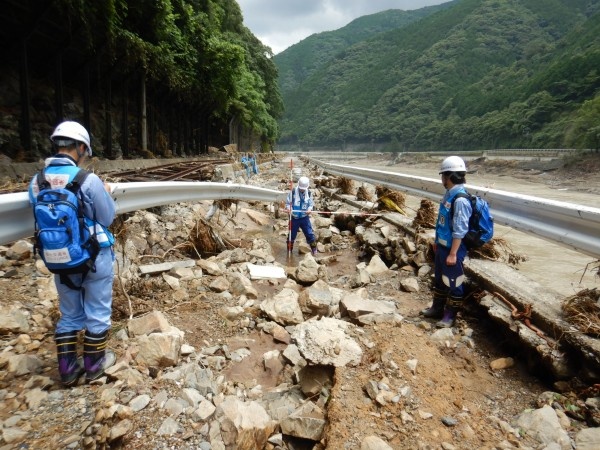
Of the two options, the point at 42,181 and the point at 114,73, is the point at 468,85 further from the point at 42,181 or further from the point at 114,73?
the point at 42,181

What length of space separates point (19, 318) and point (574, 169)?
36209 mm

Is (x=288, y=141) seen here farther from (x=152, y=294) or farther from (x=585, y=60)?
(x=152, y=294)

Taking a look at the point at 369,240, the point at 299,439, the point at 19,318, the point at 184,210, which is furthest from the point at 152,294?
the point at 369,240

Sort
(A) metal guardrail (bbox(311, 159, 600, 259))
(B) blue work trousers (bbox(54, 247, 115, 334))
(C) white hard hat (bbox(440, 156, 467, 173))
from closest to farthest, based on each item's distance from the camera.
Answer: (B) blue work trousers (bbox(54, 247, 115, 334)) < (A) metal guardrail (bbox(311, 159, 600, 259)) < (C) white hard hat (bbox(440, 156, 467, 173))

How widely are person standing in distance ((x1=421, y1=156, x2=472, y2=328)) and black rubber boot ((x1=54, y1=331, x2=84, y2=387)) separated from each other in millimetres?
2761

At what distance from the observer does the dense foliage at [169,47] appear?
1052 cm

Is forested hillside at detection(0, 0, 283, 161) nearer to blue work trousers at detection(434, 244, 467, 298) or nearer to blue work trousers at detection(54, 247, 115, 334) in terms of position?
blue work trousers at detection(54, 247, 115, 334)

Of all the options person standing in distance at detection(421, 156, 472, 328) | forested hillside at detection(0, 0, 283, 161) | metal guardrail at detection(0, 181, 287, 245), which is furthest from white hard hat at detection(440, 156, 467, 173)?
forested hillside at detection(0, 0, 283, 161)

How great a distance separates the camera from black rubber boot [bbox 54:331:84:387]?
1923 mm

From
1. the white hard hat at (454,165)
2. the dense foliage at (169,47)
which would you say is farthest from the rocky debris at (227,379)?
the dense foliage at (169,47)

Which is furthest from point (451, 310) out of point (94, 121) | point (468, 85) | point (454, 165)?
point (468, 85)

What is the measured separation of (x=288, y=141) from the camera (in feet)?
441

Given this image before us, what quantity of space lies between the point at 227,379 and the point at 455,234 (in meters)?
2.21

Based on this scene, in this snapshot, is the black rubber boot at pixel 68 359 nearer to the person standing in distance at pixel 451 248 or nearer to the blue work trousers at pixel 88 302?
the blue work trousers at pixel 88 302
